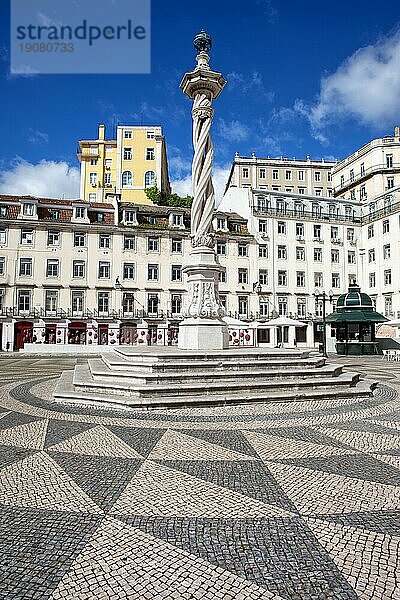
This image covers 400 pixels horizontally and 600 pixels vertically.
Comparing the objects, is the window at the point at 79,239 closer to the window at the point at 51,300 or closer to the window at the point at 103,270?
the window at the point at 103,270

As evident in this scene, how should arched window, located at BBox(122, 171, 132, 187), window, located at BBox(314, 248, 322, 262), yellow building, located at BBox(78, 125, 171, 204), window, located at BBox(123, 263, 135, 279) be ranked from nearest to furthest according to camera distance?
window, located at BBox(123, 263, 135, 279) < window, located at BBox(314, 248, 322, 262) < yellow building, located at BBox(78, 125, 171, 204) < arched window, located at BBox(122, 171, 132, 187)

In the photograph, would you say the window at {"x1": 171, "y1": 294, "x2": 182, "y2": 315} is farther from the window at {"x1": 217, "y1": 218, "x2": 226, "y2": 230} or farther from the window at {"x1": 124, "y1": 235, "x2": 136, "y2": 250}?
the window at {"x1": 217, "y1": 218, "x2": 226, "y2": 230}

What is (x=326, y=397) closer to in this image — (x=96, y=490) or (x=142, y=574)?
(x=96, y=490)

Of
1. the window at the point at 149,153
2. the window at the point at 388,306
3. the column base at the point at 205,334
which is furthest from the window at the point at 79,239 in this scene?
the window at the point at 388,306

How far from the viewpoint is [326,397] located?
1072cm

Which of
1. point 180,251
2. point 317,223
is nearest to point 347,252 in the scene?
point 317,223

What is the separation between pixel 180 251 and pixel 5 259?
54.7 feet

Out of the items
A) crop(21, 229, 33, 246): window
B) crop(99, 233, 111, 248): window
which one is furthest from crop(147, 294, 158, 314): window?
crop(21, 229, 33, 246): window

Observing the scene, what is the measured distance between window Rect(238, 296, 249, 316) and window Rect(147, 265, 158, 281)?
9000mm

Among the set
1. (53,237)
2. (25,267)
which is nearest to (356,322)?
(53,237)

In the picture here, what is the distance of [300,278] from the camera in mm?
46594

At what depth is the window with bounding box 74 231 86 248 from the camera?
41.4 m

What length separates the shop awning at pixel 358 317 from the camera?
34.1 metres

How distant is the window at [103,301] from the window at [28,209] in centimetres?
999
